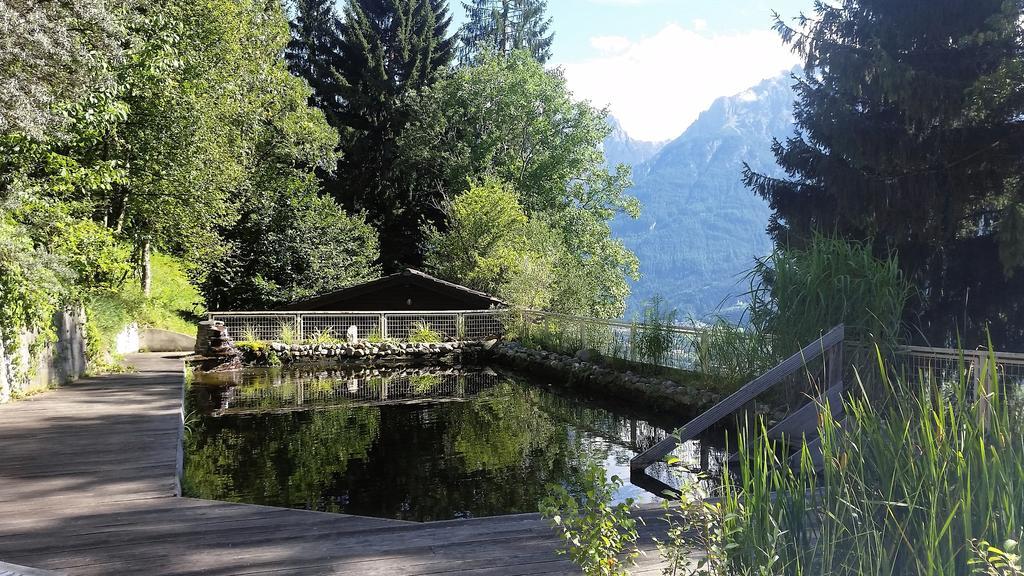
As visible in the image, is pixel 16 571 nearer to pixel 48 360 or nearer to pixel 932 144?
pixel 48 360

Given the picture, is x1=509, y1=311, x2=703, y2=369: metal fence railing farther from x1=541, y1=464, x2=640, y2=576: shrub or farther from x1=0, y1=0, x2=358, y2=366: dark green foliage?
x1=541, y1=464, x2=640, y2=576: shrub

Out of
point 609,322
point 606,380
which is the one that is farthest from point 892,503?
point 609,322

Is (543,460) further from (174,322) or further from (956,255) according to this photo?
(174,322)

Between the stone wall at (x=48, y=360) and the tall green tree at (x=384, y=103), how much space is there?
21339 mm

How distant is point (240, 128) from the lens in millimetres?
23734

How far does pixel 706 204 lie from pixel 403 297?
13892 centimetres

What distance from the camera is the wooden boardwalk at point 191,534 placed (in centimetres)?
367

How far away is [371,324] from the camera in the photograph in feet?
73.8

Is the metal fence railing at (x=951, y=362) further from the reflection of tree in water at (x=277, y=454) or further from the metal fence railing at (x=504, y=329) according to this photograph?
the reflection of tree in water at (x=277, y=454)

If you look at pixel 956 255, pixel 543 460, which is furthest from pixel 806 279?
pixel 956 255

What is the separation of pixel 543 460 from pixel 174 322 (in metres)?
17.1

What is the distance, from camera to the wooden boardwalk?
3.67 metres

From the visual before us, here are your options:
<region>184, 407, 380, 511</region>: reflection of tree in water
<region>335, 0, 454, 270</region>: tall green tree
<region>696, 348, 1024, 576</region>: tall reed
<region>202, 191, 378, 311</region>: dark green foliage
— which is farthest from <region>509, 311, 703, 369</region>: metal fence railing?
<region>335, 0, 454, 270</region>: tall green tree

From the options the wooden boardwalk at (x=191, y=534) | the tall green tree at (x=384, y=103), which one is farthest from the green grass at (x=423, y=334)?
Answer: the wooden boardwalk at (x=191, y=534)
